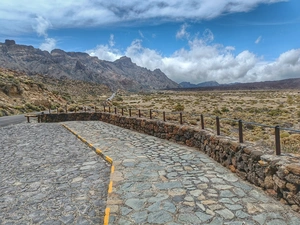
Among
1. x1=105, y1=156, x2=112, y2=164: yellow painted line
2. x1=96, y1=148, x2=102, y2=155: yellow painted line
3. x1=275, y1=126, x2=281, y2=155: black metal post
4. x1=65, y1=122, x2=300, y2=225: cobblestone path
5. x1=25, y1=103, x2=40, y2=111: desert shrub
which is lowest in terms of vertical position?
x1=65, y1=122, x2=300, y2=225: cobblestone path

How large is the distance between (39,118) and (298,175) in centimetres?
2291

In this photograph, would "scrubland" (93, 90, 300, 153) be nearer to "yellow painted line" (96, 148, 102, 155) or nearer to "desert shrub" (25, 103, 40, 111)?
"yellow painted line" (96, 148, 102, 155)

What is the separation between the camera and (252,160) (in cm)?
542

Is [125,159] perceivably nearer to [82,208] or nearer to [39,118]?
[82,208]

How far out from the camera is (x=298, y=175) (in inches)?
161

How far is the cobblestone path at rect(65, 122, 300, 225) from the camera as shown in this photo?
13.4 feet

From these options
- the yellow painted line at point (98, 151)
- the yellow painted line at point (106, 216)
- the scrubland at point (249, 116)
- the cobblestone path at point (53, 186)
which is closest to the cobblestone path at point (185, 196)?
the yellow painted line at point (106, 216)

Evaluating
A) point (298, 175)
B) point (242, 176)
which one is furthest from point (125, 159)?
point (298, 175)

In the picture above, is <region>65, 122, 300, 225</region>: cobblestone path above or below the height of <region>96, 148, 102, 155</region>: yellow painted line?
below

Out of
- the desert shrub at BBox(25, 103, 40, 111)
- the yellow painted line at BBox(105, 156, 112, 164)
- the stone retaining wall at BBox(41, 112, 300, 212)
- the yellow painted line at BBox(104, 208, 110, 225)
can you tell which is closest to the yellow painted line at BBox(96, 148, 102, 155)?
the yellow painted line at BBox(105, 156, 112, 164)

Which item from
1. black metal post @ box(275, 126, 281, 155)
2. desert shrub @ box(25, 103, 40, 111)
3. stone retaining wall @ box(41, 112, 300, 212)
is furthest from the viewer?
desert shrub @ box(25, 103, 40, 111)

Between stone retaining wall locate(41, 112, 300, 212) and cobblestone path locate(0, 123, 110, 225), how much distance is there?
3091 mm

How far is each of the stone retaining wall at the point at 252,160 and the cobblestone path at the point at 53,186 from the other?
10.1 ft

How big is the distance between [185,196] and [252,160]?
170 centimetres
